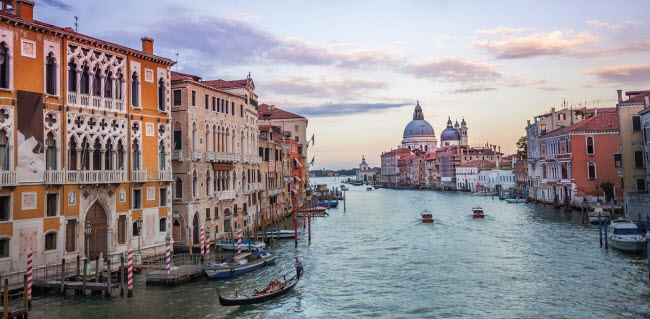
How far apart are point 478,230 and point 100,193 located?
26818 mm

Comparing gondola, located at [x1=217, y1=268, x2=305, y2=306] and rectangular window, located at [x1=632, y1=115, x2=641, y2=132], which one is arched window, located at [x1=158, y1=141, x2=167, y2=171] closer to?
gondola, located at [x1=217, y1=268, x2=305, y2=306]

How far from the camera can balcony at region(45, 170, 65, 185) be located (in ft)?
56.9

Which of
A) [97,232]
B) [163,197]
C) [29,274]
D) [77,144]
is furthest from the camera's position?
[163,197]

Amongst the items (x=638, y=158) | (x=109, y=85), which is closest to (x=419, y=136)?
(x=638, y=158)

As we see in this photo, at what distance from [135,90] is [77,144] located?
3.78m

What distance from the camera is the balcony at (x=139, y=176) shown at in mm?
20688

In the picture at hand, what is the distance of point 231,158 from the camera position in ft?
94.1

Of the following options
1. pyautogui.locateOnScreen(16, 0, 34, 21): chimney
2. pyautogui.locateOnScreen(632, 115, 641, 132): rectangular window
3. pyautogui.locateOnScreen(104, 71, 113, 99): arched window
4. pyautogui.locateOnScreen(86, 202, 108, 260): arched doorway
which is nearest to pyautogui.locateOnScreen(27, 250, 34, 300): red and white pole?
pyautogui.locateOnScreen(86, 202, 108, 260): arched doorway

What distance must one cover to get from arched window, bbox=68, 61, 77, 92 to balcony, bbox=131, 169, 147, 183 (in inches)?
156

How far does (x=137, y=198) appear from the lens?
21219 mm

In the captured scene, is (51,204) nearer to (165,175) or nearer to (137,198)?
(137,198)

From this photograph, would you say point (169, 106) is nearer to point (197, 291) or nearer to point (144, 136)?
point (144, 136)

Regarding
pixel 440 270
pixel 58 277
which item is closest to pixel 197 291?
pixel 58 277

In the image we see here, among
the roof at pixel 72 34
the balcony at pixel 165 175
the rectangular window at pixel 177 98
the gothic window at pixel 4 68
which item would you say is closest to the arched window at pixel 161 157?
the balcony at pixel 165 175
